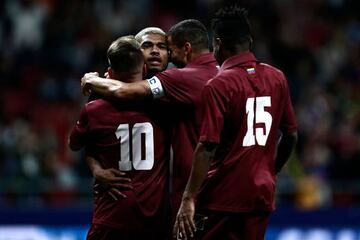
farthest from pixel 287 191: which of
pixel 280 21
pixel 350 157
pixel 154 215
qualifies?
pixel 154 215

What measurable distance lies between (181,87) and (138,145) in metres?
0.48

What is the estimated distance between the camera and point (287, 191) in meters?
13.0

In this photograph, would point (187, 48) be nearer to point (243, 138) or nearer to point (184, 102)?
point (184, 102)

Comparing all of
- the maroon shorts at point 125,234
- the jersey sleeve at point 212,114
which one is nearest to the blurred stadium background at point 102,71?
the maroon shorts at point 125,234

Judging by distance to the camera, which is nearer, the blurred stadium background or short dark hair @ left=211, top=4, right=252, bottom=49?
short dark hair @ left=211, top=4, right=252, bottom=49

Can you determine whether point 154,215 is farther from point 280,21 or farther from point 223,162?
point 280,21

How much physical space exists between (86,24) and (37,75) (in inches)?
55.0

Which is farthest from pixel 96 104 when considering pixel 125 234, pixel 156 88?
pixel 125 234

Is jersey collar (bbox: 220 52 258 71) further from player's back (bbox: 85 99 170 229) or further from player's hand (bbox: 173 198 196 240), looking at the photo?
player's hand (bbox: 173 198 196 240)

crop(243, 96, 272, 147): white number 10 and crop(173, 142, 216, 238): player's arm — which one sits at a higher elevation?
crop(243, 96, 272, 147): white number 10

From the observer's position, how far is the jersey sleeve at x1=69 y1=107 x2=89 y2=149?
6.59 m

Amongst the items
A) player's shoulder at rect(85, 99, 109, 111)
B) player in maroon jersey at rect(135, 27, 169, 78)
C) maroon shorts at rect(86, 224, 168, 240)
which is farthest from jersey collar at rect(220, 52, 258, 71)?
maroon shorts at rect(86, 224, 168, 240)

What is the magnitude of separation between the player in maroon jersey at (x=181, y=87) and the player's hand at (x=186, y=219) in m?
0.44

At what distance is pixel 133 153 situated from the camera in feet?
21.3
